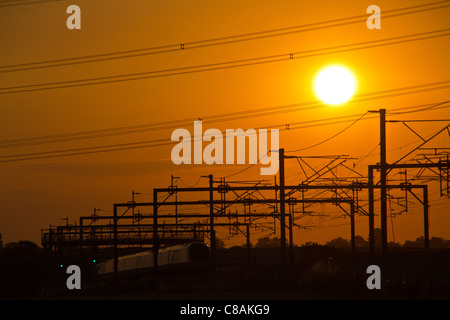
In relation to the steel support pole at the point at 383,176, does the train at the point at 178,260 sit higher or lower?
lower

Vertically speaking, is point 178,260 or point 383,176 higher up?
point 383,176

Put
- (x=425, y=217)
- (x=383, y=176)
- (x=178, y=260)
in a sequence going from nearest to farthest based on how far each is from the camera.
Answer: (x=383, y=176)
(x=425, y=217)
(x=178, y=260)

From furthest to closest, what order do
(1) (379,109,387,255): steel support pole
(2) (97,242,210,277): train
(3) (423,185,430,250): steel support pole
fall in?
(2) (97,242,210,277): train → (3) (423,185,430,250): steel support pole → (1) (379,109,387,255): steel support pole

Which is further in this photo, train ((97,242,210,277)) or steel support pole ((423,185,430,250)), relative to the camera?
train ((97,242,210,277))

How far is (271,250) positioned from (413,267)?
106 meters

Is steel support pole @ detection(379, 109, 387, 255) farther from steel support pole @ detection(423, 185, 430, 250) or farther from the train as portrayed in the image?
the train

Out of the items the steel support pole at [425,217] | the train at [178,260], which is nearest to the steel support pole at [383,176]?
the steel support pole at [425,217]

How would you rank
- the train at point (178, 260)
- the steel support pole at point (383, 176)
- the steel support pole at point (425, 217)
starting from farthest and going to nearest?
the train at point (178, 260) < the steel support pole at point (425, 217) < the steel support pole at point (383, 176)

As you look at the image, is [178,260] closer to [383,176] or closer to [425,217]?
[425,217]

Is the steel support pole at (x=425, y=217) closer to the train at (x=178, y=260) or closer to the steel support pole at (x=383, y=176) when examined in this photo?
the steel support pole at (x=383, y=176)

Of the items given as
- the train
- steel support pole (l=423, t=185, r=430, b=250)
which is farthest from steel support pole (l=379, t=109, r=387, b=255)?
the train

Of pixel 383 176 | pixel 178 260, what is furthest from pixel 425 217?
pixel 178 260

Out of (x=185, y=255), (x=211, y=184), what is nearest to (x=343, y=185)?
(x=211, y=184)
